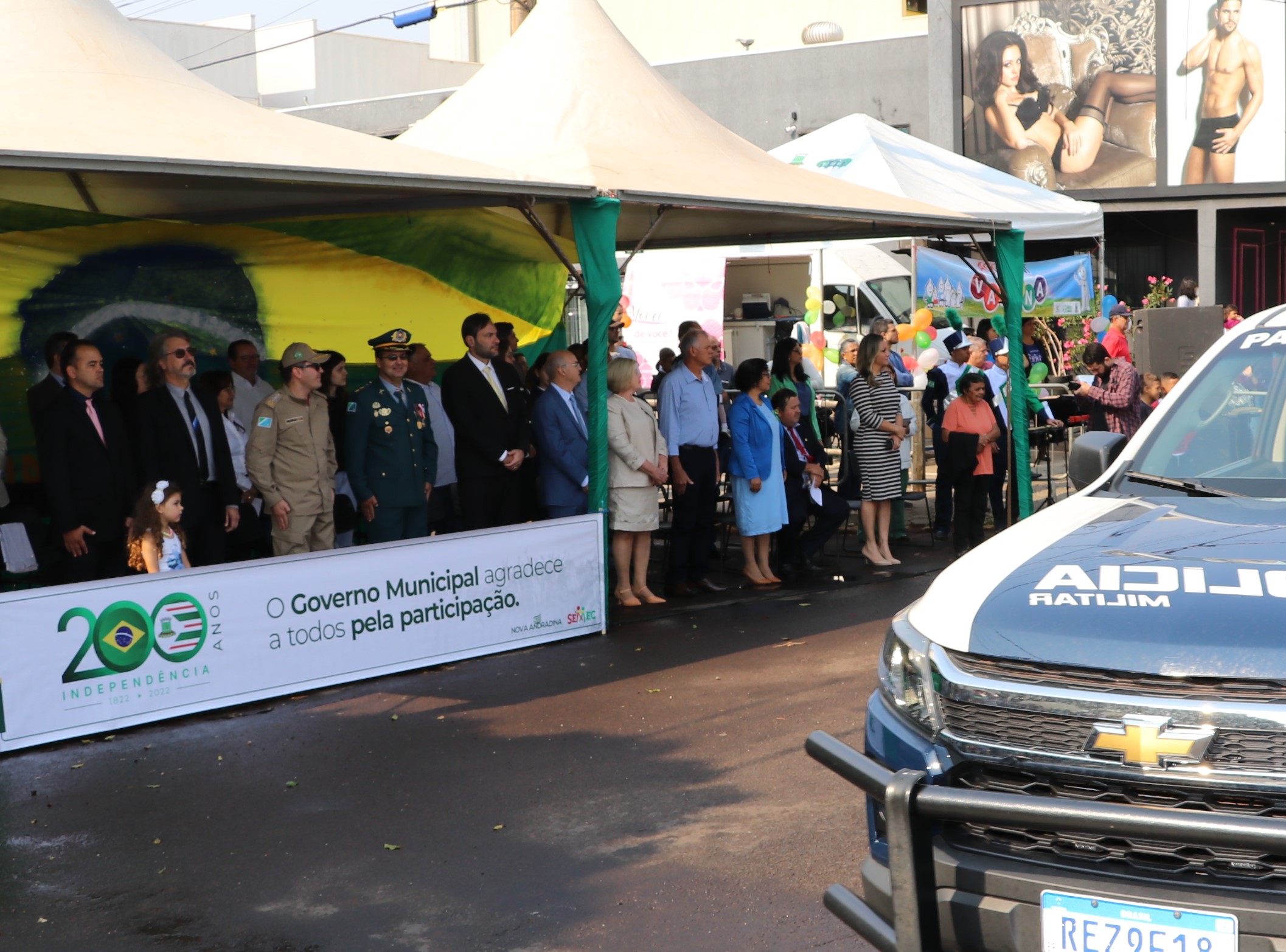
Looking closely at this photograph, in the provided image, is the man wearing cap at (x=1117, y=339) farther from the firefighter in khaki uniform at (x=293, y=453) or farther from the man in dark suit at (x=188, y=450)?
the man in dark suit at (x=188, y=450)

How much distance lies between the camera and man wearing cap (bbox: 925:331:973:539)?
42.8ft

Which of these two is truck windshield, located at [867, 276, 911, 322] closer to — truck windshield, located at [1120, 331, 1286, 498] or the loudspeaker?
the loudspeaker

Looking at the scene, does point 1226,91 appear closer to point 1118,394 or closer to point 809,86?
point 809,86

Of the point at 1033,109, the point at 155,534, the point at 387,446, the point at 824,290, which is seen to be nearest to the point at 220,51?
the point at 1033,109

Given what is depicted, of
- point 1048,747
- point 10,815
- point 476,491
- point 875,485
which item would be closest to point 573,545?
point 476,491

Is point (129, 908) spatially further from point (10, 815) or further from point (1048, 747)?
point (1048, 747)

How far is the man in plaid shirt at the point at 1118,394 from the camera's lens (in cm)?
1362

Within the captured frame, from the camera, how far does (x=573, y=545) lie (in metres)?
9.44

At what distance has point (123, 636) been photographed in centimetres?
728

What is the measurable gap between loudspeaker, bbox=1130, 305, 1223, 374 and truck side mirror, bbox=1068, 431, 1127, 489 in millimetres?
13870

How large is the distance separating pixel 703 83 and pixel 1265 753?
94.0 ft

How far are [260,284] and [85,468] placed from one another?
4.17m

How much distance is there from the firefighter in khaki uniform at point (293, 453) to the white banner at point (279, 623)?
1142 millimetres

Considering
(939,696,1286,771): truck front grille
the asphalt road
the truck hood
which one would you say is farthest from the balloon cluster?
(939,696,1286,771): truck front grille
